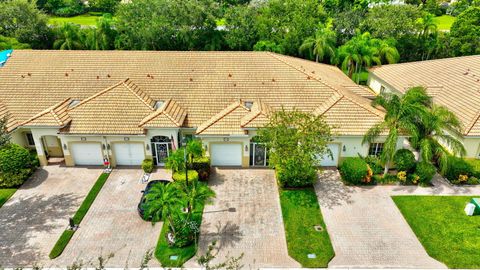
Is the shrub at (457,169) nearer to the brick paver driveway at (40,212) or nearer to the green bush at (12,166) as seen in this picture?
the brick paver driveway at (40,212)

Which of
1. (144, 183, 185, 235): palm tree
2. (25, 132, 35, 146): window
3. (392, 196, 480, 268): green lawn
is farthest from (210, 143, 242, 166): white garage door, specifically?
(25, 132, 35, 146): window

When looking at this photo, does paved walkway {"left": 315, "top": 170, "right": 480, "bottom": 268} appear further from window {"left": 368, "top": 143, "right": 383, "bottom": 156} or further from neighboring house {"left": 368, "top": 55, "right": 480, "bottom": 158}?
neighboring house {"left": 368, "top": 55, "right": 480, "bottom": 158}

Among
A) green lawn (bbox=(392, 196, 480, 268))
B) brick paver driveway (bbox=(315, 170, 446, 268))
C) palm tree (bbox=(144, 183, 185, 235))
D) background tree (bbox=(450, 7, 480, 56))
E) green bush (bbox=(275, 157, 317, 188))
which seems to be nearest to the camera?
palm tree (bbox=(144, 183, 185, 235))

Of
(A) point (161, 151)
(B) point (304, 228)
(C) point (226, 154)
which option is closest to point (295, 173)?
(B) point (304, 228)

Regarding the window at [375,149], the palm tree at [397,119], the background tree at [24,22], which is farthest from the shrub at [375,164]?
the background tree at [24,22]

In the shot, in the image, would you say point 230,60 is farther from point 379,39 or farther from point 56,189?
point 379,39

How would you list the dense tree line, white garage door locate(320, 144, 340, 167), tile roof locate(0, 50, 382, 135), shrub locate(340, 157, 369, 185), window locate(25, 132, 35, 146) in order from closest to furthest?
shrub locate(340, 157, 369, 185) < tile roof locate(0, 50, 382, 135) < white garage door locate(320, 144, 340, 167) < window locate(25, 132, 35, 146) < the dense tree line

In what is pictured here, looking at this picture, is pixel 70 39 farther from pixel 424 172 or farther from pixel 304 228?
pixel 424 172
